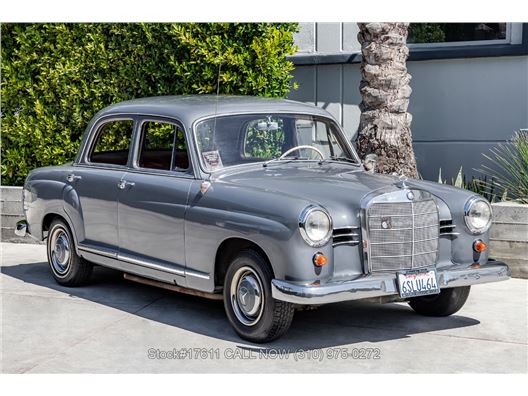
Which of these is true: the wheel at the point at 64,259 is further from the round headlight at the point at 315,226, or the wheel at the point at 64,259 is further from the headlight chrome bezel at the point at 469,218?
the headlight chrome bezel at the point at 469,218

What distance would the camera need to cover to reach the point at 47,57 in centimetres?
1141

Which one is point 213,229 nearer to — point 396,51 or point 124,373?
point 124,373

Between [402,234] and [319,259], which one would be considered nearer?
[319,259]

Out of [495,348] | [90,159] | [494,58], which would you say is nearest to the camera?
[495,348]

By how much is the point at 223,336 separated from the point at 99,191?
1977 mm

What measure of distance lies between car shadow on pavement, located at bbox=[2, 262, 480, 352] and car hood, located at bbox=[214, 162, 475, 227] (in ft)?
3.32

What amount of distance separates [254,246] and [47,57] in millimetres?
→ 5726

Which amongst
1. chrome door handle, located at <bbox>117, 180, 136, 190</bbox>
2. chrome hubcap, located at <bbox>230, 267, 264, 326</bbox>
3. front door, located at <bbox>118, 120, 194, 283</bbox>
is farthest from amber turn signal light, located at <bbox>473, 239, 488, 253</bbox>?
chrome door handle, located at <bbox>117, 180, 136, 190</bbox>

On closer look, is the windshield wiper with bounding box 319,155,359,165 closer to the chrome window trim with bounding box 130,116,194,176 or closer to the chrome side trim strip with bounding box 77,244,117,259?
the chrome window trim with bounding box 130,116,194,176

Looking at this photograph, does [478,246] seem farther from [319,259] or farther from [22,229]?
[22,229]

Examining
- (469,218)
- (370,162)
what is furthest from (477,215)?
(370,162)

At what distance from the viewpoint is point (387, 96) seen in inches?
385

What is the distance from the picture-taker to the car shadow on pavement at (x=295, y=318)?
691cm

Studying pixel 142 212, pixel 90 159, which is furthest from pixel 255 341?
pixel 90 159
